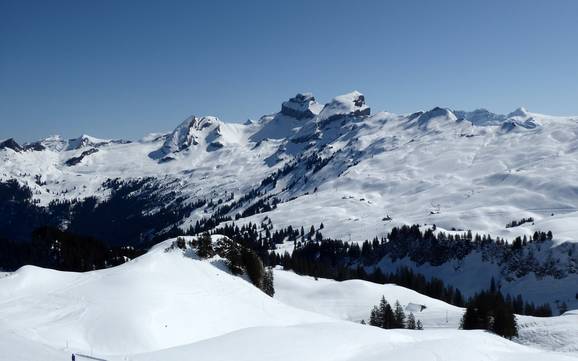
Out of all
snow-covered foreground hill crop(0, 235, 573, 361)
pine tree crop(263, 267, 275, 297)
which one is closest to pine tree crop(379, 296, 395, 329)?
pine tree crop(263, 267, 275, 297)

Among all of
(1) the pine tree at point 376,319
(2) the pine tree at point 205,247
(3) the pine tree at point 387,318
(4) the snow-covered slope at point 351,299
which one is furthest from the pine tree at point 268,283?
(3) the pine tree at point 387,318

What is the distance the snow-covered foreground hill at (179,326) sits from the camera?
36719mm

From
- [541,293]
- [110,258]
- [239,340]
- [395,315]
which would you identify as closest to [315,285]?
[395,315]

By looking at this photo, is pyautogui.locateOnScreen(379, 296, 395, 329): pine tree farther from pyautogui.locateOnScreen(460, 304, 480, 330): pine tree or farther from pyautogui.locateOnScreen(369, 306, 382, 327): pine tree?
pyautogui.locateOnScreen(460, 304, 480, 330): pine tree

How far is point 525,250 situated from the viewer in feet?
578

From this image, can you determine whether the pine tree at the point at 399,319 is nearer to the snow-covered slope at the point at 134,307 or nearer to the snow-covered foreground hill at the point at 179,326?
the snow-covered foreground hill at the point at 179,326

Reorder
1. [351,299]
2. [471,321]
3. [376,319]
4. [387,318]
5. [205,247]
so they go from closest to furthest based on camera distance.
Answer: [471,321]
[387,318]
[376,319]
[205,247]
[351,299]

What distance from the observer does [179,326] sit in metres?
51.1

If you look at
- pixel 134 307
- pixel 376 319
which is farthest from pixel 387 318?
pixel 134 307

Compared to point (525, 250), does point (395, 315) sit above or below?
below

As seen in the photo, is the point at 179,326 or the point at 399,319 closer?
the point at 179,326

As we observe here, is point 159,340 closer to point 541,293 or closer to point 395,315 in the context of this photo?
point 395,315

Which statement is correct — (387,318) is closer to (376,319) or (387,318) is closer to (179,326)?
(376,319)

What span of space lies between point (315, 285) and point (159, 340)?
84.8 m
